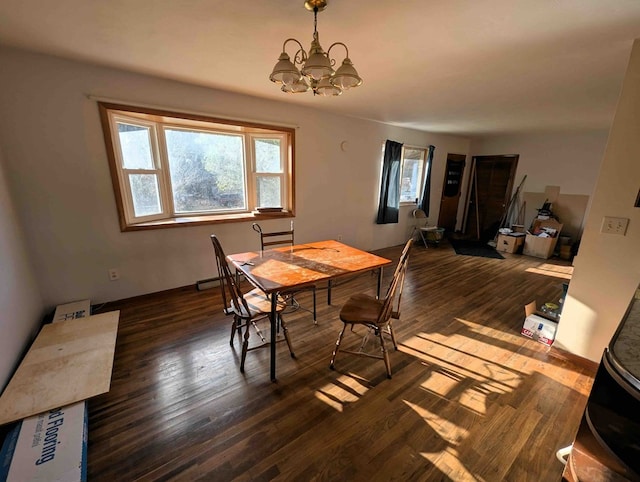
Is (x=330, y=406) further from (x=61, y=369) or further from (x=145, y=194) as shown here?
(x=145, y=194)

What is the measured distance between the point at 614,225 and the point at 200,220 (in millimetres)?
3496

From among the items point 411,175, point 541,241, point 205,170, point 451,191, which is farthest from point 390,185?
point 205,170

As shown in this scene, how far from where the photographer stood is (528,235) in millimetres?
4887

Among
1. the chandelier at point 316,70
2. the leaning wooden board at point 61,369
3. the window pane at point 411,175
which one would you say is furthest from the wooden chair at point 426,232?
the leaning wooden board at point 61,369

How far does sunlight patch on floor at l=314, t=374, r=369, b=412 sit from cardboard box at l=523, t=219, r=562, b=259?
480 cm

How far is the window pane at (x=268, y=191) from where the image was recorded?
11.4 ft

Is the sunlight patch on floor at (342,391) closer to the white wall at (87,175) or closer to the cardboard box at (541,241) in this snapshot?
the white wall at (87,175)

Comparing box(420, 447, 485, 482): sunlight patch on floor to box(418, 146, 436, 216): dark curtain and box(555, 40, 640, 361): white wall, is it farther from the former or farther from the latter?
box(418, 146, 436, 216): dark curtain

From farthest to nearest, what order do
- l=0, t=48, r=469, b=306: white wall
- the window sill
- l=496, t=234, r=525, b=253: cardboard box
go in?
1. l=496, t=234, r=525, b=253: cardboard box
2. the window sill
3. l=0, t=48, r=469, b=306: white wall

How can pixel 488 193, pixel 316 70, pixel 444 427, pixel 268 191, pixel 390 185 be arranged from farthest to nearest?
pixel 488 193, pixel 390 185, pixel 268 191, pixel 444 427, pixel 316 70

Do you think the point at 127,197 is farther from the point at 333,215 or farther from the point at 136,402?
the point at 333,215

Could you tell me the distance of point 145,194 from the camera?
9.04 ft

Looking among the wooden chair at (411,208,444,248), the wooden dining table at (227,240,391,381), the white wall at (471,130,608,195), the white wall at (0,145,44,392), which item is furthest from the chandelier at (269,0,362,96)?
the white wall at (471,130,608,195)

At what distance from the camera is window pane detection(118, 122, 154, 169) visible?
2531 millimetres
